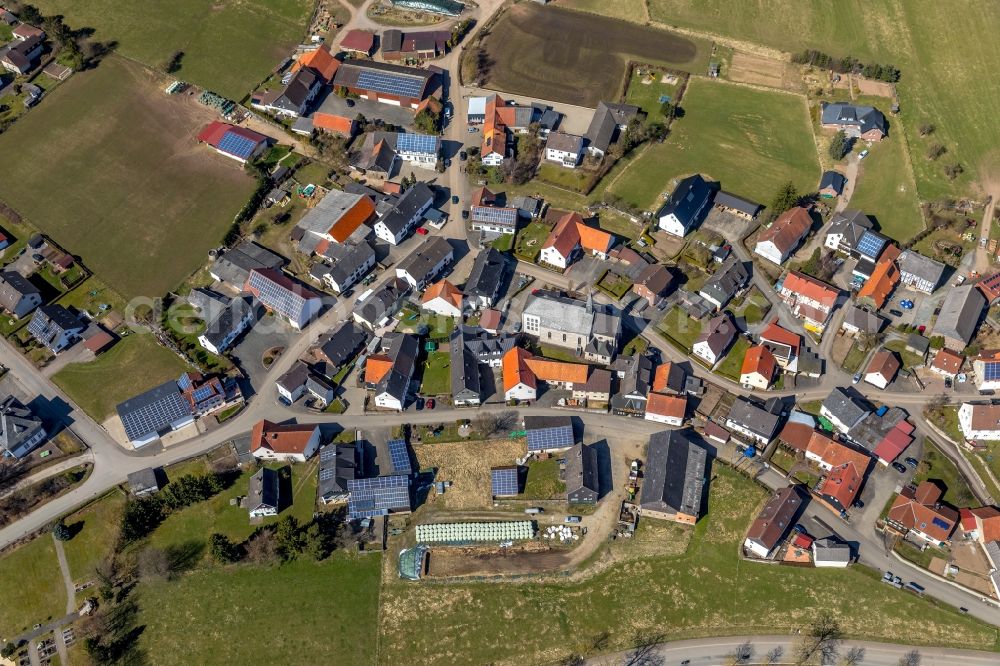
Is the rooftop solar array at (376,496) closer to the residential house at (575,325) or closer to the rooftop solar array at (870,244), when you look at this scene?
the residential house at (575,325)

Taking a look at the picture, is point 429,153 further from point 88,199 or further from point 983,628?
point 983,628


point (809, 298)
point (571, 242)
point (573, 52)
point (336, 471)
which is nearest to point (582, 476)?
point (336, 471)

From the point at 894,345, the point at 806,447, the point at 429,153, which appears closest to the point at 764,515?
the point at 806,447

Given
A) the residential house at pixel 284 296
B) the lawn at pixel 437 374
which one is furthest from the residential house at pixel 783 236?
the residential house at pixel 284 296

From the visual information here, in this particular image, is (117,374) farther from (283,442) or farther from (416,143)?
(416,143)

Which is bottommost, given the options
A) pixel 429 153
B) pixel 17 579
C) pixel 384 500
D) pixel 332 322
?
pixel 17 579

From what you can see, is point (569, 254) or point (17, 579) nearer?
point (17, 579)
